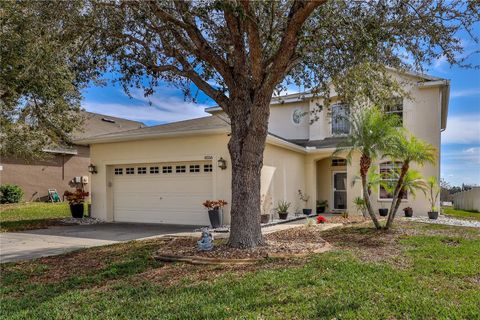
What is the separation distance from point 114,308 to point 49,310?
863 millimetres

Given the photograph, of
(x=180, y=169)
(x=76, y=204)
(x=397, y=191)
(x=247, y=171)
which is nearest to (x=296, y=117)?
(x=180, y=169)

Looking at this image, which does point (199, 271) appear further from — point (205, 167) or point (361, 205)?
point (361, 205)

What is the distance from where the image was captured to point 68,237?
11.4 m

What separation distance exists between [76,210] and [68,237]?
4.90m

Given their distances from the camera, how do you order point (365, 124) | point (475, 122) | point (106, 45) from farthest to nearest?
point (475, 122)
point (365, 124)
point (106, 45)

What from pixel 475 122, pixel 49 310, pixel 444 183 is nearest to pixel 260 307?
pixel 49 310

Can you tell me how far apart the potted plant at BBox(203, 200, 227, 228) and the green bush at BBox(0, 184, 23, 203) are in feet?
52.5

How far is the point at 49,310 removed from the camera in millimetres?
4855

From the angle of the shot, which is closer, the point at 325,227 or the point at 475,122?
the point at 325,227

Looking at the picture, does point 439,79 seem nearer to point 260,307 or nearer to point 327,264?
point 327,264

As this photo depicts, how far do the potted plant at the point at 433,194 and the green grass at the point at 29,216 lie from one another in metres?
15.0

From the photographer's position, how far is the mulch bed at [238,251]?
280 inches

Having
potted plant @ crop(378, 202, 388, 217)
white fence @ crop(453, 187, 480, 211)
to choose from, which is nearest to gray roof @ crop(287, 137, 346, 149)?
potted plant @ crop(378, 202, 388, 217)

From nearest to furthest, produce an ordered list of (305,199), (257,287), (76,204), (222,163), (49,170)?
(257,287), (222,163), (76,204), (305,199), (49,170)
